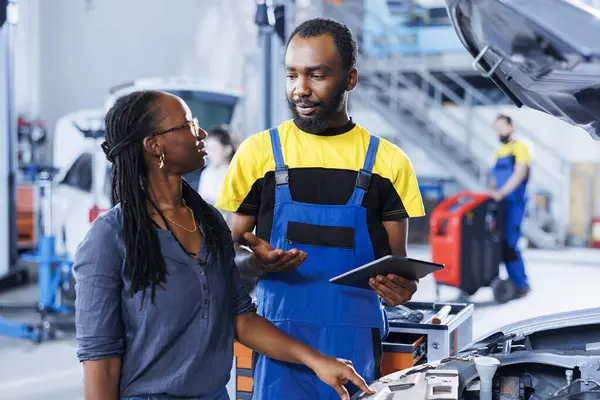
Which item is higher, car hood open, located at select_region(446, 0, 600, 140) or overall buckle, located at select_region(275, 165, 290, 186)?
car hood open, located at select_region(446, 0, 600, 140)

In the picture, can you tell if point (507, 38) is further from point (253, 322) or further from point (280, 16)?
point (280, 16)

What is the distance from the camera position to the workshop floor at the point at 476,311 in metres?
4.23

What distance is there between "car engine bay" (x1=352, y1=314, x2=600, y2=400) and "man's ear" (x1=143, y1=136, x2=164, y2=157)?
69 centimetres

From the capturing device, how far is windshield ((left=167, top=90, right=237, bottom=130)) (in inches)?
257

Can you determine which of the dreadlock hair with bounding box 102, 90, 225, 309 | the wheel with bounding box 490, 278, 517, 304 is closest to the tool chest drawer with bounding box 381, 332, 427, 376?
the dreadlock hair with bounding box 102, 90, 225, 309

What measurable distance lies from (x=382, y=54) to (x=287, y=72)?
10.1m

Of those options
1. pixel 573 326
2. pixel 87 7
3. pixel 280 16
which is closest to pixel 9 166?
pixel 280 16

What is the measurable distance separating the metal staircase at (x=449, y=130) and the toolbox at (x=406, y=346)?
712 cm

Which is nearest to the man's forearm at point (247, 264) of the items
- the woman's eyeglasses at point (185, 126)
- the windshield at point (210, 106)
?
the woman's eyeglasses at point (185, 126)

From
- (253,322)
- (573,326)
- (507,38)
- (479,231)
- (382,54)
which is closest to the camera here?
(507,38)

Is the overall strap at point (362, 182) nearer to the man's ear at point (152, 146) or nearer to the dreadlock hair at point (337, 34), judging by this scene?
the dreadlock hair at point (337, 34)

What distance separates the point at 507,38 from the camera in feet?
4.48

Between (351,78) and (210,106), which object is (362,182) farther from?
(210,106)

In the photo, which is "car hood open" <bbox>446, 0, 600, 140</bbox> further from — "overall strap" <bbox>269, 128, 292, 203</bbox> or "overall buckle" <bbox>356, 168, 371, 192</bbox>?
"overall strap" <bbox>269, 128, 292, 203</bbox>
